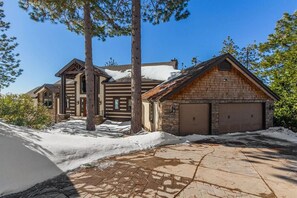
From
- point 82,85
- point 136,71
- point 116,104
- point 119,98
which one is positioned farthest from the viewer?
point 82,85

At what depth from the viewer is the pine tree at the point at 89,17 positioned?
1271 cm

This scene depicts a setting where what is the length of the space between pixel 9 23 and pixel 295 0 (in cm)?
2651

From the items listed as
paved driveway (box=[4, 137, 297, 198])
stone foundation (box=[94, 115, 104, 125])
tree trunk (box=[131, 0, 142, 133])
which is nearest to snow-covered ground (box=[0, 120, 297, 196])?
paved driveway (box=[4, 137, 297, 198])

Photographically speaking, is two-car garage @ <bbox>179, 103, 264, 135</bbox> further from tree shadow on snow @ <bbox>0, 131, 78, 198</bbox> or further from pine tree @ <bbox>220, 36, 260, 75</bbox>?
pine tree @ <bbox>220, 36, 260, 75</bbox>

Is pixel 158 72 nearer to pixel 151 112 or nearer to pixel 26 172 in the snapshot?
pixel 151 112

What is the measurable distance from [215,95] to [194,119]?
2239 mm

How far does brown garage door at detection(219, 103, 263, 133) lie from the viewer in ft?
41.7

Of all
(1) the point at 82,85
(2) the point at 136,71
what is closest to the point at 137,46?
(2) the point at 136,71

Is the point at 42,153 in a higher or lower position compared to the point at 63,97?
lower

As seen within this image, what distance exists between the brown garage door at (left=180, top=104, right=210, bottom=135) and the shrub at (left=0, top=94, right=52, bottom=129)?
8.88 m

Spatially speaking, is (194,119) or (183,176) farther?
(194,119)

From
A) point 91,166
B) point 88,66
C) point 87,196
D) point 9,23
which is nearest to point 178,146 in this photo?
point 91,166

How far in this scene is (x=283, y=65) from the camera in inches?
669

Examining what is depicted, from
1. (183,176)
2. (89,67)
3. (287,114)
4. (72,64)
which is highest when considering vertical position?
(72,64)
